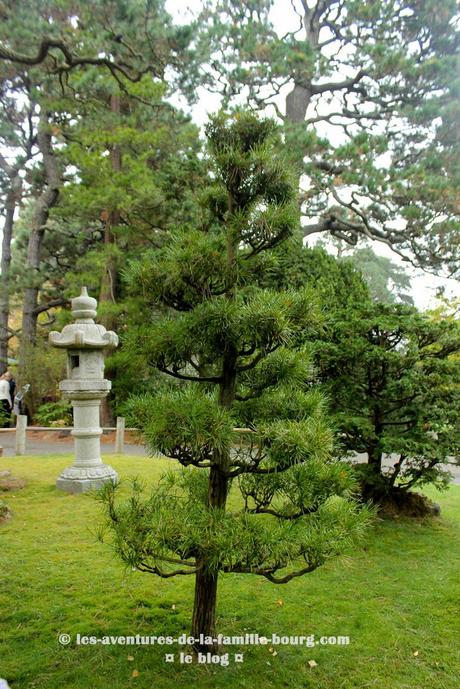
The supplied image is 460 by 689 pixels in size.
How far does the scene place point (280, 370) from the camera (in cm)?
263

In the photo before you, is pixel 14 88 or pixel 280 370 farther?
pixel 14 88

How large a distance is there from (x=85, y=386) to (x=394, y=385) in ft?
12.0

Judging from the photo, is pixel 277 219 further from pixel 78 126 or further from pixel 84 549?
pixel 78 126

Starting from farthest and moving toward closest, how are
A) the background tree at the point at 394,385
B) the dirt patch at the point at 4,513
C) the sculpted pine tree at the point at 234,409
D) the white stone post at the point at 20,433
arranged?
the white stone post at the point at 20,433 → the dirt patch at the point at 4,513 → the background tree at the point at 394,385 → the sculpted pine tree at the point at 234,409

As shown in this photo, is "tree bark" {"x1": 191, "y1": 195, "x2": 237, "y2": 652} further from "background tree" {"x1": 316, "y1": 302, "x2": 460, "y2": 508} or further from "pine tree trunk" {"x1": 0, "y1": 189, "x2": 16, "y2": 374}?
"pine tree trunk" {"x1": 0, "y1": 189, "x2": 16, "y2": 374}

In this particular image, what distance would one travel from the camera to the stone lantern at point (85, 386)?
225 inches

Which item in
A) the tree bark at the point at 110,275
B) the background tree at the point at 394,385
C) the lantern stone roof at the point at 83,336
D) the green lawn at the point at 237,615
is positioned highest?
the tree bark at the point at 110,275

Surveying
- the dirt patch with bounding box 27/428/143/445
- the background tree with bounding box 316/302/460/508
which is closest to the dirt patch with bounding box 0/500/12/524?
the background tree with bounding box 316/302/460/508

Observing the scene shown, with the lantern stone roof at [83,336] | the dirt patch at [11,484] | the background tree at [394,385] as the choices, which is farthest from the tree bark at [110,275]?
the background tree at [394,385]

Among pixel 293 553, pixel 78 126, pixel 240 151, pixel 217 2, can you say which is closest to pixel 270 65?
pixel 217 2

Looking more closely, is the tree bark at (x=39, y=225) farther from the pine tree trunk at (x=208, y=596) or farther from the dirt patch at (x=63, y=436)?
the pine tree trunk at (x=208, y=596)

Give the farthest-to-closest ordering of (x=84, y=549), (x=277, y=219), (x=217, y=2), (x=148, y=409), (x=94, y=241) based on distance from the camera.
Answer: (x=94, y=241) → (x=217, y=2) → (x=84, y=549) → (x=277, y=219) → (x=148, y=409)

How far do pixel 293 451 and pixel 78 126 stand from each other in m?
11.8

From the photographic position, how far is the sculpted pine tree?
2.24 m
